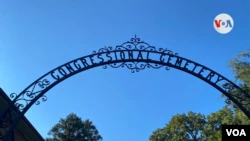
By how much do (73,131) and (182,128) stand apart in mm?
11202

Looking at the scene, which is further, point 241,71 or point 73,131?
point 73,131

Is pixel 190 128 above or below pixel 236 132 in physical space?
above

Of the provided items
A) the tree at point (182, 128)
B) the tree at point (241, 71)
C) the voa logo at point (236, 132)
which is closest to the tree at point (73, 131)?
the tree at point (182, 128)

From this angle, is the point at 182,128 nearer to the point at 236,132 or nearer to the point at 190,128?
the point at 190,128

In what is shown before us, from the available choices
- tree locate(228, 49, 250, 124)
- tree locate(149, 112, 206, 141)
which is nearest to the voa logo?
tree locate(228, 49, 250, 124)

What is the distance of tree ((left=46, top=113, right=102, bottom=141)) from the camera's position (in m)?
34.7

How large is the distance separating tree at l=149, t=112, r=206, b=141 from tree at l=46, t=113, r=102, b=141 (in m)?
6.35

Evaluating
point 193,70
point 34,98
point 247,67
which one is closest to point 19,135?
point 34,98

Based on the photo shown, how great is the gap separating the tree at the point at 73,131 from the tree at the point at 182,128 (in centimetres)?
635

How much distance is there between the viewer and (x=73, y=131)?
35.2m

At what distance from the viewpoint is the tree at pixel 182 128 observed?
3447 centimetres

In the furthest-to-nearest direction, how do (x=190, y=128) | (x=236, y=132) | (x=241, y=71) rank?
1. (x=190, y=128)
2. (x=241, y=71)
3. (x=236, y=132)

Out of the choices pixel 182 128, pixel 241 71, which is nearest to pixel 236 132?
pixel 241 71

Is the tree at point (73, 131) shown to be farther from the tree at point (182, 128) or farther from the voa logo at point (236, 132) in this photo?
the voa logo at point (236, 132)
